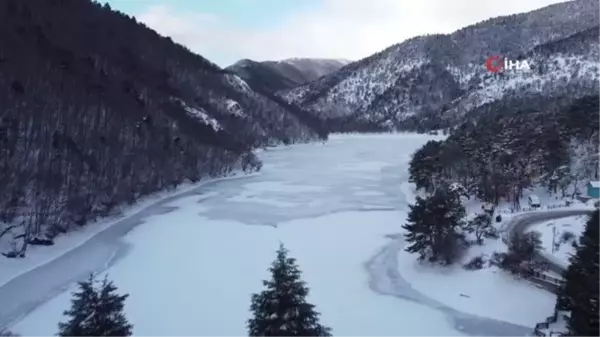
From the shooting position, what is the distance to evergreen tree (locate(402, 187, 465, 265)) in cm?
2903

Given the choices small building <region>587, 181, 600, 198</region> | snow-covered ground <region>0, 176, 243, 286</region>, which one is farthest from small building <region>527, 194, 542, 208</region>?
snow-covered ground <region>0, 176, 243, 286</region>

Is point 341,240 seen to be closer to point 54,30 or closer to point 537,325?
point 537,325

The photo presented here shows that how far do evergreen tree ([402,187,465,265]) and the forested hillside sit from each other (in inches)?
916

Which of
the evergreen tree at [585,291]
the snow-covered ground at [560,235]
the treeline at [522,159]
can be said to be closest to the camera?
the evergreen tree at [585,291]

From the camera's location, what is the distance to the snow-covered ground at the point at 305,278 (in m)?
21.4

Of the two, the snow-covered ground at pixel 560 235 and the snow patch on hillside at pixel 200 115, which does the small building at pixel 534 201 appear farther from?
the snow patch on hillside at pixel 200 115

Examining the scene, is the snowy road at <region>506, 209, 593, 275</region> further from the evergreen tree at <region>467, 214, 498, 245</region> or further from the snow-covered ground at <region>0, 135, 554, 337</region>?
the snow-covered ground at <region>0, 135, 554, 337</region>

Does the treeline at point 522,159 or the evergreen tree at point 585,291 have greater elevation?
the treeline at point 522,159

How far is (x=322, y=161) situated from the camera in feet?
324

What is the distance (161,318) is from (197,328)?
1.95 m

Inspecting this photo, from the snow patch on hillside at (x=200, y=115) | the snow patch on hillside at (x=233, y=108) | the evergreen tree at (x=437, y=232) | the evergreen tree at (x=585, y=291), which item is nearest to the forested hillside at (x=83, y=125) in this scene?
the snow patch on hillside at (x=200, y=115)

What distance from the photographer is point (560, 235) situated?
30.1 meters

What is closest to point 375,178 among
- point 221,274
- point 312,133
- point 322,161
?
point 322,161

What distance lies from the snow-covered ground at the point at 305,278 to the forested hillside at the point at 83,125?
530 cm
